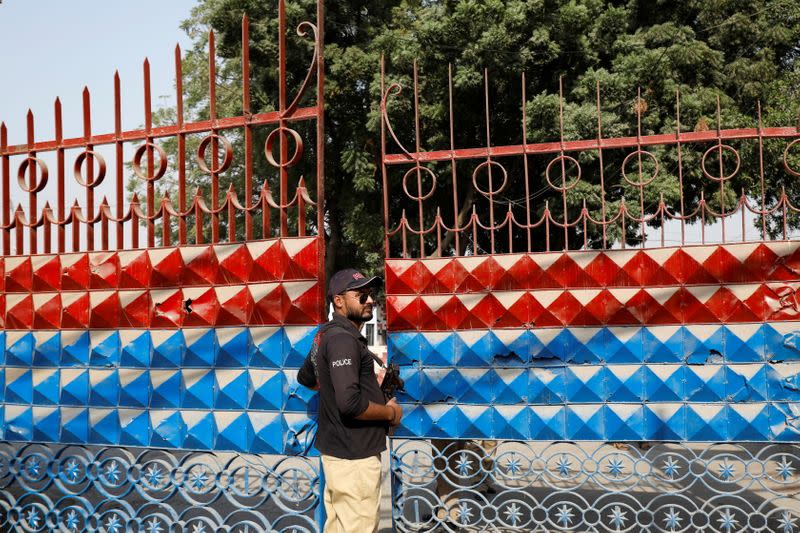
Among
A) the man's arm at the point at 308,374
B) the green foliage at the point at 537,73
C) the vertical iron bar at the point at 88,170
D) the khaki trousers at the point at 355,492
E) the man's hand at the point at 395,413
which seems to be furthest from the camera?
the green foliage at the point at 537,73

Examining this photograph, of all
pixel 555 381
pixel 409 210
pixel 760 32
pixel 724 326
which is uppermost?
pixel 760 32

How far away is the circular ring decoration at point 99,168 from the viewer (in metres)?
4.20

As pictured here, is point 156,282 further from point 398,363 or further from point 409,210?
point 409,210

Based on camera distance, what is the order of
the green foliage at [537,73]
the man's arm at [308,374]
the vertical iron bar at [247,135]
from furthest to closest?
the green foliage at [537,73]
the vertical iron bar at [247,135]
the man's arm at [308,374]

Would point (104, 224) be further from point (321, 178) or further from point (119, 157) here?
point (321, 178)

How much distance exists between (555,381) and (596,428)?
1.09 ft

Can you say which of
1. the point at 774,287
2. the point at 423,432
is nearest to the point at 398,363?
the point at 423,432

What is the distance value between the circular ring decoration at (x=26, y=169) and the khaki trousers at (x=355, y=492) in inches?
100

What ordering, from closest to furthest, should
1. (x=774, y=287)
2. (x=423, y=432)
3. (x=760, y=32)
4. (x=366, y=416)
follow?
1. (x=366, y=416)
2. (x=774, y=287)
3. (x=423, y=432)
4. (x=760, y=32)

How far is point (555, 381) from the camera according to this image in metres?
4.04

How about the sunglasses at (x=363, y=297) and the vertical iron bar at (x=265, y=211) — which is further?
the vertical iron bar at (x=265, y=211)

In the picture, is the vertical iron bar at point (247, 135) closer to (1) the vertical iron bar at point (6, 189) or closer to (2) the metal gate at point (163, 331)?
(2) the metal gate at point (163, 331)

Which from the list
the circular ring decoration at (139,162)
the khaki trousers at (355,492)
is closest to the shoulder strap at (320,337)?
the khaki trousers at (355,492)

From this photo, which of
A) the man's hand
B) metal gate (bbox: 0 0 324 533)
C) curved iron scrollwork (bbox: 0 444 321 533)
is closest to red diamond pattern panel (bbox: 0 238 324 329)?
metal gate (bbox: 0 0 324 533)
